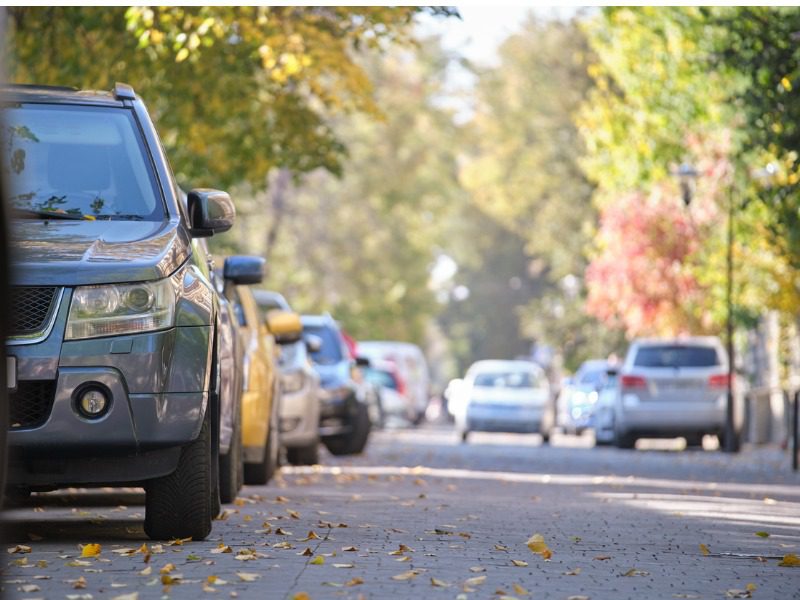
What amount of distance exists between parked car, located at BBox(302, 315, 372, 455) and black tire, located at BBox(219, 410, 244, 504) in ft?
33.2

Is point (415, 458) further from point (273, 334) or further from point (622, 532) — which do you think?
point (622, 532)

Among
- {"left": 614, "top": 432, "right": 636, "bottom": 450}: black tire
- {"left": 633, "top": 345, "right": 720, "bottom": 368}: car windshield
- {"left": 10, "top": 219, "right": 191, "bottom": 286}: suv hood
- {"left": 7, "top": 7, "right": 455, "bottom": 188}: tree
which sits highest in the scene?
{"left": 7, "top": 7, "right": 455, "bottom": 188}: tree

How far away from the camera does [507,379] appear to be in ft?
121

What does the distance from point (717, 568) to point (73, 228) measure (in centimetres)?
343

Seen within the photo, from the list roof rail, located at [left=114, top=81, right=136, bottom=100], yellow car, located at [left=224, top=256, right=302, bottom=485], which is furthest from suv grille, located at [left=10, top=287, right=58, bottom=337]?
yellow car, located at [left=224, top=256, right=302, bottom=485]

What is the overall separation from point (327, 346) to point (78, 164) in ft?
46.2

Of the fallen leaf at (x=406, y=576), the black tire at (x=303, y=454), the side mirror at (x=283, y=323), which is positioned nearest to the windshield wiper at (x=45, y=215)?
the fallen leaf at (x=406, y=576)

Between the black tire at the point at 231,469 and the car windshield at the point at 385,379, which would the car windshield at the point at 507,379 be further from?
the black tire at the point at 231,469

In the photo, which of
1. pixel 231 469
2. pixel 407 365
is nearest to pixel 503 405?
pixel 407 365

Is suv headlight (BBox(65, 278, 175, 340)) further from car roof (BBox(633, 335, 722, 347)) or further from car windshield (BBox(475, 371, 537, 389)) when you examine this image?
car windshield (BBox(475, 371, 537, 389))

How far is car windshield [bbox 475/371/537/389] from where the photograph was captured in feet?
120

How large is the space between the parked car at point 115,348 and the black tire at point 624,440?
814 inches

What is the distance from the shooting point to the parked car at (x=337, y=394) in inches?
925

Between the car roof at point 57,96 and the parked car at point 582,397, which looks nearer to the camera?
the car roof at point 57,96
